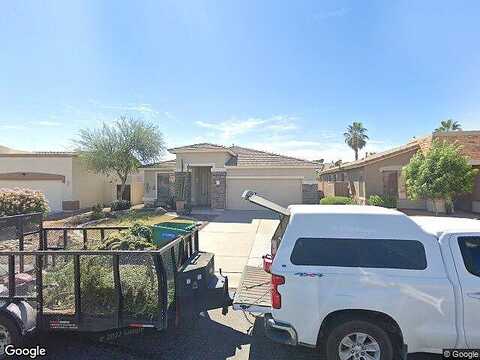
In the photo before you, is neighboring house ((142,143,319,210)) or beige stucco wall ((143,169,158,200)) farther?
beige stucco wall ((143,169,158,200))

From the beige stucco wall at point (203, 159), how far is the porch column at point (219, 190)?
63 centimetres

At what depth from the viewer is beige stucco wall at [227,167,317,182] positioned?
2080cm

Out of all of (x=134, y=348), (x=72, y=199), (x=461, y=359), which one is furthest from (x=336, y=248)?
(x=72, y=199)

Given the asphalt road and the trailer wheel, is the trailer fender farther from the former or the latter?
the asphalt road

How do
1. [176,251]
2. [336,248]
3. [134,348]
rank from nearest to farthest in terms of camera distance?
[336,248] → [134,348] → [176,251]

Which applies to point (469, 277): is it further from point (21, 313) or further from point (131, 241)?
point (21, 313)

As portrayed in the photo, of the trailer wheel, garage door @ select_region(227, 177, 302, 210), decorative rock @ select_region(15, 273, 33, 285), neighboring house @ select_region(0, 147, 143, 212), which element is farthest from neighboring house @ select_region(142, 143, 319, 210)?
the trailer wheel

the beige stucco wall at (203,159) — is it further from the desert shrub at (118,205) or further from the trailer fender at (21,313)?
the trailer fender at (21,313)

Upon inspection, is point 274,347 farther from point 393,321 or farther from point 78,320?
point 78,320

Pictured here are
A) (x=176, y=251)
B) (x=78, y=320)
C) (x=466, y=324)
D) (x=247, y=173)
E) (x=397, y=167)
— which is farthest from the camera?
(x=247, y=173)

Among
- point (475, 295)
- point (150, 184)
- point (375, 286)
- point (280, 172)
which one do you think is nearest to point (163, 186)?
point (150, 184)

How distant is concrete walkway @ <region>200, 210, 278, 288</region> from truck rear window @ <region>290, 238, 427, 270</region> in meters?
3.62

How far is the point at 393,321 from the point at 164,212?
58.0ft

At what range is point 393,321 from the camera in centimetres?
339
